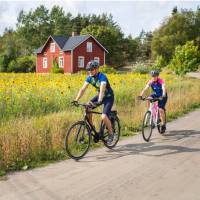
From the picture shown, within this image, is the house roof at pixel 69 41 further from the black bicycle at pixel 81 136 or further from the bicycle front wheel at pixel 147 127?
the black bicycle at pixel 81 136

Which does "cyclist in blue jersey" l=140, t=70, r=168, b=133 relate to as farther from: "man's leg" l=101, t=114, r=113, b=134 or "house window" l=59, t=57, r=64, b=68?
"house window" l=59, t=57, r=64, b=68

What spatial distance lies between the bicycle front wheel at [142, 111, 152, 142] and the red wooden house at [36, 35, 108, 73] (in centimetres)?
5023

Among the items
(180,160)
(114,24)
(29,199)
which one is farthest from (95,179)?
(114,24)

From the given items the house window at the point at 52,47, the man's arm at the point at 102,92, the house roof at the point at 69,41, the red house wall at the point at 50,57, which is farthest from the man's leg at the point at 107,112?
the house window at the point at 52,47

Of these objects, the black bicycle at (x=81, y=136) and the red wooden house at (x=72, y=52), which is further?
the red wooden house at (x=72, y=52)

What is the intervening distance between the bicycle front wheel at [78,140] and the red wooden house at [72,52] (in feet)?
171

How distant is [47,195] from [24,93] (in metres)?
7.46

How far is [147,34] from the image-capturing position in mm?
109938

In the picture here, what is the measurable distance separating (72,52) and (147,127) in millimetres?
51002

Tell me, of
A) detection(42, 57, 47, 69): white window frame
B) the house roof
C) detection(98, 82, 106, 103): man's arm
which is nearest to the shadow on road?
detection(98, 82, 106, 103): man's arm

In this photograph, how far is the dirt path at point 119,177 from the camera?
612 centimetres

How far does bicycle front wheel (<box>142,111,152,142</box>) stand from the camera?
10.4 metres

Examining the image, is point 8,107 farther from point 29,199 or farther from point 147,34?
point 147,34

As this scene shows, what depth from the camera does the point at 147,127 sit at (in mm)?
10664
